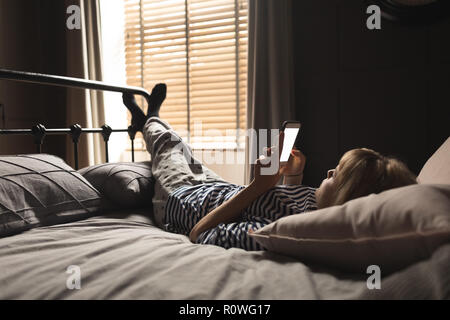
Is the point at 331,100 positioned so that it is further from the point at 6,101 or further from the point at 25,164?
the point at 6,101

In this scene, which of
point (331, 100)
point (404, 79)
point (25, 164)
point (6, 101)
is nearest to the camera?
point (25, 164)

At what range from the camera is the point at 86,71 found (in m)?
2.85

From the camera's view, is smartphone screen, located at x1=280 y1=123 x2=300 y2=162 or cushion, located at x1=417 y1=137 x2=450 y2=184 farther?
smartphone screen, located at x1=280 y1=123 x2=300 y2=162

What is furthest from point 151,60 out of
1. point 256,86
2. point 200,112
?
point 256,86

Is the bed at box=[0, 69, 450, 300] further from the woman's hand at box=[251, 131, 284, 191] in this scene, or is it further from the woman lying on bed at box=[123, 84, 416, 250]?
the woman's hand at box=[251, 131, 284, 191]

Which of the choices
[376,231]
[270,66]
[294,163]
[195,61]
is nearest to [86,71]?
[195,61]

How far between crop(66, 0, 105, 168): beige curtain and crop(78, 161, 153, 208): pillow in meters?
1.56

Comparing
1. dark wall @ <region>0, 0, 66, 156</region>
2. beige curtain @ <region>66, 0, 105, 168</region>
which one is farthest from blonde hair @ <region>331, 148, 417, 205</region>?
dark wall @ <region>0, 0, 66, 156</region>

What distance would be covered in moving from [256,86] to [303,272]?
6.06 ft

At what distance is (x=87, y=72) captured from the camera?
2861 mm

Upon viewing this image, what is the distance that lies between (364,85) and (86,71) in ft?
6.50

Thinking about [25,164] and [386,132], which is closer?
[25,164]

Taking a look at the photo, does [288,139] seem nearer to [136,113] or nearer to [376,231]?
[376,231]

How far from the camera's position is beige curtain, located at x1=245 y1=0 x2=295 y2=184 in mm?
2320
